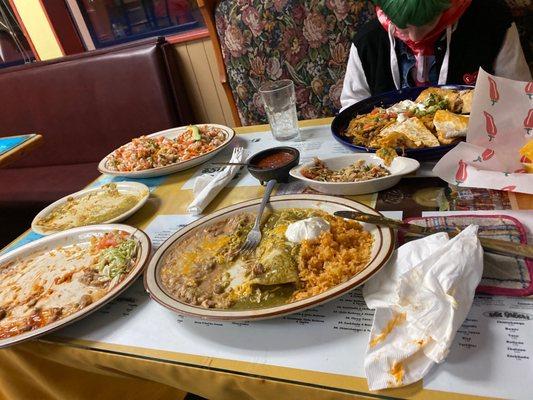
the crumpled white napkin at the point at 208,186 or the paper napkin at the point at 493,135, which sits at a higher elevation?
the paper napkin at the point at 493,135

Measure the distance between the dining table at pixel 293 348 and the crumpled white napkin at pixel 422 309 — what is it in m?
0.03

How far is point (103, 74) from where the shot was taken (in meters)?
3.48

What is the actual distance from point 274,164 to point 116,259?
23.9 inches

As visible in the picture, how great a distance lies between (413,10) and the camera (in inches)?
62.9

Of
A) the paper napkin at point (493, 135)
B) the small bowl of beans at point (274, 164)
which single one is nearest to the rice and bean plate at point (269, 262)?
the small bowl of beans at point (274, 164)

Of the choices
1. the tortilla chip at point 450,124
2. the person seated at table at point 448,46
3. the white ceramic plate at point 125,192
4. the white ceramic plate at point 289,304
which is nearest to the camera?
the white ceramic plate at point 289,304

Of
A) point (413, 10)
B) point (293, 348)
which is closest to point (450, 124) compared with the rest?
point (413, 10)

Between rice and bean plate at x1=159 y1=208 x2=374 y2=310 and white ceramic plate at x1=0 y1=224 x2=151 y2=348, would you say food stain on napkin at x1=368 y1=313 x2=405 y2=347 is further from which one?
white ceramic plate at x1=0 y1=224 x2=151 y2=348

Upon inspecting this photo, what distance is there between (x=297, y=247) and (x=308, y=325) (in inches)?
8.4

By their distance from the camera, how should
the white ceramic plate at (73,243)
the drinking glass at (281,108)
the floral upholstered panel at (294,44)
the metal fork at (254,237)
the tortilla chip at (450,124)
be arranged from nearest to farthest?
the white ceramic plate at (73,243)
the metal fork at (254,237)
the tortilla chip at (450,124)
the drinking glass at (281,108)
the floral upholstered panel at (294,44)

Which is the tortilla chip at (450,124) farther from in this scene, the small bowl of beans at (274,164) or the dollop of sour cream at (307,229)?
the dollop of sour cream at (307,229)

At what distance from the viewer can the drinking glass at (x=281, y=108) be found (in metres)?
1.68

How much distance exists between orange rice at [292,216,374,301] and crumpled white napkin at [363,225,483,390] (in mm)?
82

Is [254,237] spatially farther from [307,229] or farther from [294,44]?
[294,44]
